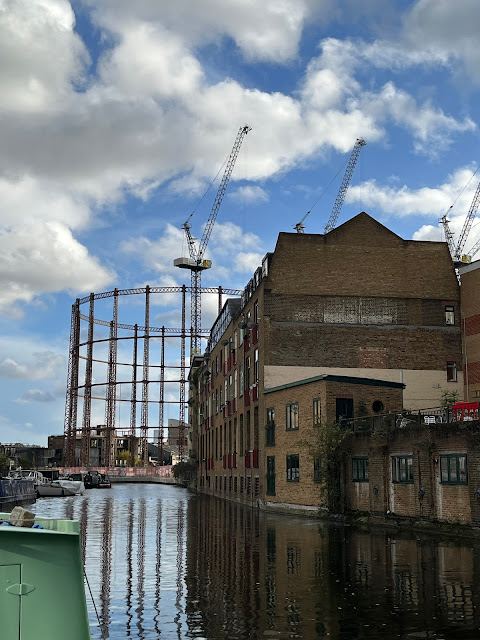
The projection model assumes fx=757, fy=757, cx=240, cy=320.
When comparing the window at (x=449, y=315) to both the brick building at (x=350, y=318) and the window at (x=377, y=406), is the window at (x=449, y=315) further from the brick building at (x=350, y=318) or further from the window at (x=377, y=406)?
the window at (x=377, y=406)

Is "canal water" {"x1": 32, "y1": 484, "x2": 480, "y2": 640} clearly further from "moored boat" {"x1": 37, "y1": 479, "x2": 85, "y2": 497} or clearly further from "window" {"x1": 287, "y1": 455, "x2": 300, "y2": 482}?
"moored boat" {"x1": 37, "y1": 479, "x2": 85, "y2": 497}

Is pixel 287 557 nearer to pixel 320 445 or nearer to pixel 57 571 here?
pixel 57 571

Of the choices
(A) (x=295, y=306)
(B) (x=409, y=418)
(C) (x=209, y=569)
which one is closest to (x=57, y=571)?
(C) (x=209, y=569)

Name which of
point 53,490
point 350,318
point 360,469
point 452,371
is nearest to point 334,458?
point 360,469

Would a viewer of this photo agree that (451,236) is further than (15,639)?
Yes

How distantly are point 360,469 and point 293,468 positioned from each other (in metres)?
8.49

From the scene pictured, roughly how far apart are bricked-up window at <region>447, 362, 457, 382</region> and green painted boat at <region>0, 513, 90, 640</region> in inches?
1954

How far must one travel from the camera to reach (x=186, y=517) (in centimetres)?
4031

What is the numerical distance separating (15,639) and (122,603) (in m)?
6.70

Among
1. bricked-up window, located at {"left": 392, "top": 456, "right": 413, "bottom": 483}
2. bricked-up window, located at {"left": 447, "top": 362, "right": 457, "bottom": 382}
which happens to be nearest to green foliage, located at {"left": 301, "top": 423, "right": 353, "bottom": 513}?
bricked-up window, located at {"left": 392, "top": 456, "right": 413, "bottom": 483}

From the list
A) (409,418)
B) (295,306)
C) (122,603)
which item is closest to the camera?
(122,603)

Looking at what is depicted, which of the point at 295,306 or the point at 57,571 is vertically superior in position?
the point at 295,306

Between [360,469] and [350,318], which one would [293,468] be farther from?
[350,318]

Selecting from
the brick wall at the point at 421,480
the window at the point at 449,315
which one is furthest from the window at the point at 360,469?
the window at the point at 449,315
